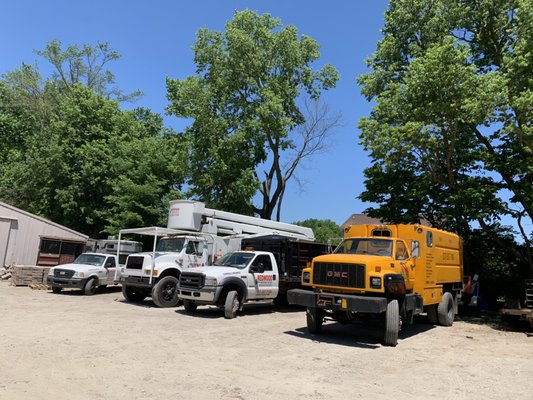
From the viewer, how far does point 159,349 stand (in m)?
8.50

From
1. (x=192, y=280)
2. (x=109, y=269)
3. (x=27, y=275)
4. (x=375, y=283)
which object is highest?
(x=375, y=283)

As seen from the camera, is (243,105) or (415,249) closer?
(415,249)

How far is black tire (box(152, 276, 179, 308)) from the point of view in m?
15.3

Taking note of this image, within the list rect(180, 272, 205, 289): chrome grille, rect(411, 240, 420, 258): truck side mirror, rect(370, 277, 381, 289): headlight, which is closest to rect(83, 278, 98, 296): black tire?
rect(180, 272, 205, 289): chrome grille

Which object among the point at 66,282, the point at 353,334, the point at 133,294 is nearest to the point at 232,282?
the point at 353,334

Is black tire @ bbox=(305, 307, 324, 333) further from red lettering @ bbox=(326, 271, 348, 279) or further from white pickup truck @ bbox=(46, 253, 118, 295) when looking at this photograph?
white pickup truck @ bbox=(46, 253, 118, 295)

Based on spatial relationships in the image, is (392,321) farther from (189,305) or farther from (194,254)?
(194,254)

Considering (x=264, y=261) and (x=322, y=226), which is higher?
(x=322, y=226)

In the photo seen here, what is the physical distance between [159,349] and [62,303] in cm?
862

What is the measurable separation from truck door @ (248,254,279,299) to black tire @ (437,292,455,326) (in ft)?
17.4

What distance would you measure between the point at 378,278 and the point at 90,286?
45.4ft

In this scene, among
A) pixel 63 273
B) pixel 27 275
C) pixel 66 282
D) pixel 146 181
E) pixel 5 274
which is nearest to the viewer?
pixel 66 282

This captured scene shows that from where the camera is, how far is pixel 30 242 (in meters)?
26.1

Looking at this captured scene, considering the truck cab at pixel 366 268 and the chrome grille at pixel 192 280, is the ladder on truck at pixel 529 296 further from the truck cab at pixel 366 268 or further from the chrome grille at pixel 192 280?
the chrome grille at pixel 192 280
